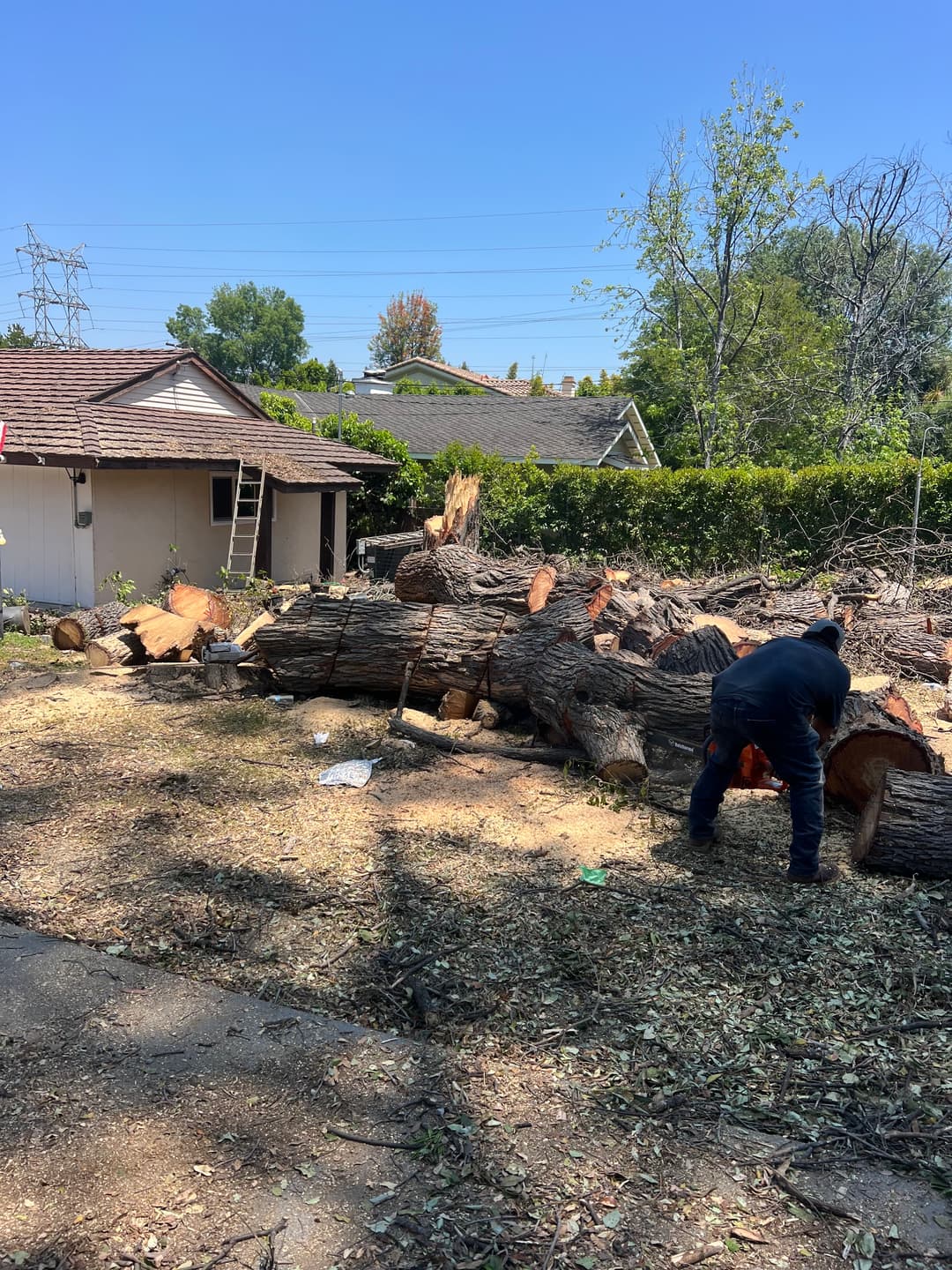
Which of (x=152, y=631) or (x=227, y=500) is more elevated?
(x=227, y=500)

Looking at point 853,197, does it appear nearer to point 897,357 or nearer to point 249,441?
point 897,357

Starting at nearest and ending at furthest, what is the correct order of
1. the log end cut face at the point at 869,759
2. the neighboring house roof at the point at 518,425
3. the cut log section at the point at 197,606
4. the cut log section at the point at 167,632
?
the log end cut face at the point at 869,759, the cut log section at the point at 167,632, the cut log section at the point at 197,606, the neighboring house roof at the point at 518,425

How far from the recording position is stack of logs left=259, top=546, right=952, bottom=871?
602 centimetres

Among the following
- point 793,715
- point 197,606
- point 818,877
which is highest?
point 793,715

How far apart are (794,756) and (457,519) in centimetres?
945

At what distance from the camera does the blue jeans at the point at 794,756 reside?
4680mm

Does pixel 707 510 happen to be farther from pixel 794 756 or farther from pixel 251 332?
pixel 251 332

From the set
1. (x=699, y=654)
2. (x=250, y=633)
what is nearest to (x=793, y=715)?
(x=699, y=654)

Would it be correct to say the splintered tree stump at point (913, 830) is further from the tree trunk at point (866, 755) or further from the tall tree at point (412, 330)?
the tall tree at point (412, 330)

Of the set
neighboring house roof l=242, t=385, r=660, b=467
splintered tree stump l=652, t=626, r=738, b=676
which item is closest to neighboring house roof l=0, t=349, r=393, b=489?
neighboring house roof l=242, t=385, r=660, b=467

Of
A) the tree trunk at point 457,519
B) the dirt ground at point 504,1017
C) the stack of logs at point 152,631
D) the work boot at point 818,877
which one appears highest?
the tree trunk at point 457,519

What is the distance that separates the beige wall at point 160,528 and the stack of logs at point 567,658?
5680 millimetres

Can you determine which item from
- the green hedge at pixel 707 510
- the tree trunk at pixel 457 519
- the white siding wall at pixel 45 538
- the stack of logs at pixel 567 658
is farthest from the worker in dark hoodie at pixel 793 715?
the green hedge at pixel 707 510

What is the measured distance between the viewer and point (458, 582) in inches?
387
